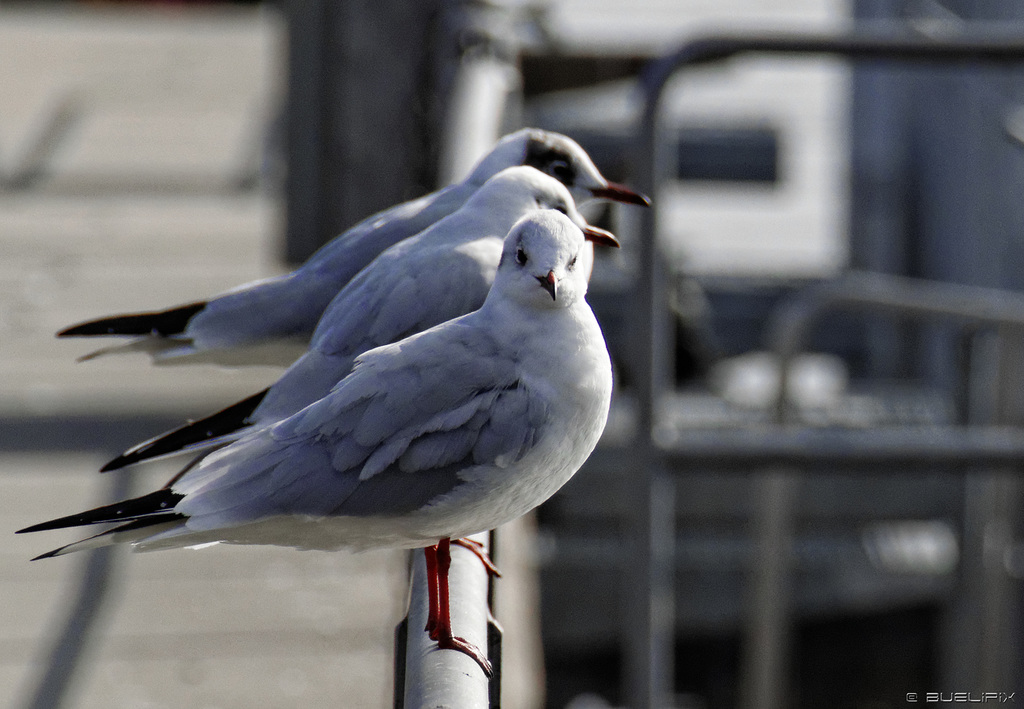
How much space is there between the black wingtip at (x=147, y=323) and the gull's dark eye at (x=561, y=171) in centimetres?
48

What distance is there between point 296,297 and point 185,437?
0.36 metres

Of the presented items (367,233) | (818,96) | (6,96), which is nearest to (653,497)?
(367,233)

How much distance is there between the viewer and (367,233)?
1622 mm

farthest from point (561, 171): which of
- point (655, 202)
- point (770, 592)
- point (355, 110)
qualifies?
point (355, 110)

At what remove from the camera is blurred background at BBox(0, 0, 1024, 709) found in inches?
84.0

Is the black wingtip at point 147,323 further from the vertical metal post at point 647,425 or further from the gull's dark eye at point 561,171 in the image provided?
the vertical metal post at point 647,425

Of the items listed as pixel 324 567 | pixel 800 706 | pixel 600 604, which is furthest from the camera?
pixel 800 706

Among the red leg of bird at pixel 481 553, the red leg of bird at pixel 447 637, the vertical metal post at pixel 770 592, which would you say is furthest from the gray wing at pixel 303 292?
the vertical metal post at pixel 770 592

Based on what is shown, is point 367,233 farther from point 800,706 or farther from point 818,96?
point 818,96

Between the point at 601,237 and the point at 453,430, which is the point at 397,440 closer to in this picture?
the point at 453,430

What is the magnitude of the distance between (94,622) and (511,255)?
1390 mm

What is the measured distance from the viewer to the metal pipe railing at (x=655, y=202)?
2113mm

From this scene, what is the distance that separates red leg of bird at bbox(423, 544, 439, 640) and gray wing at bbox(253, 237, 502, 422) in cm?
21

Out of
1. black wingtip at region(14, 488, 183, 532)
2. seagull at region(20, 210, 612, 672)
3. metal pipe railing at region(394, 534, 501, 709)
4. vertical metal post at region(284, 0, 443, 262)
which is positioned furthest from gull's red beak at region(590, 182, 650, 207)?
vertical metal post at region(284, 0, 443, 262)
